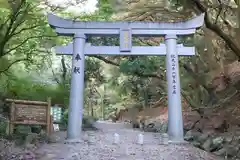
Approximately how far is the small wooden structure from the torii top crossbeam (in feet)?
7.34

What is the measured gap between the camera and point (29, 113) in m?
7.97

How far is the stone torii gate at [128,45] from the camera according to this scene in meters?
8.34

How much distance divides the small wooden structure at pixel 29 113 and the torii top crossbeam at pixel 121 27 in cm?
224

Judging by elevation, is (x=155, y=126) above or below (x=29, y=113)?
below

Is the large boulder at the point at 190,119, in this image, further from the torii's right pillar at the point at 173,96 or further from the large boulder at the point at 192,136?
the torii's right pillar at the point at 173,96

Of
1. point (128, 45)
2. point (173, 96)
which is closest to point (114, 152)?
point (173, 96)

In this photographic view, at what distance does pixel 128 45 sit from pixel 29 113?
334cm

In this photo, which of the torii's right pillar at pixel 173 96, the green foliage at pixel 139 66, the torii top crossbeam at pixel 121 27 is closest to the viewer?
the torii's right pillar at pixel 173 96

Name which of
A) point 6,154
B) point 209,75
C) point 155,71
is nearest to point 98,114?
point 155,71

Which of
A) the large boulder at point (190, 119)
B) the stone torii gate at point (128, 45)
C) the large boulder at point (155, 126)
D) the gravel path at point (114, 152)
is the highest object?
the stone torii gate at point (128, 45)

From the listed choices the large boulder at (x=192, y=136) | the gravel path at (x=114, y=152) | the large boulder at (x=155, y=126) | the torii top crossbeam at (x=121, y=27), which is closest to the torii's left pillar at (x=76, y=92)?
the torii top crossbeam at (x=121, y=27)

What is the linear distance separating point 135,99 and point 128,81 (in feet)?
6.39

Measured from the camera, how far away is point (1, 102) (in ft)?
34.2

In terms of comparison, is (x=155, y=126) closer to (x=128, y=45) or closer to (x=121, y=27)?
(x=128, y=45)
